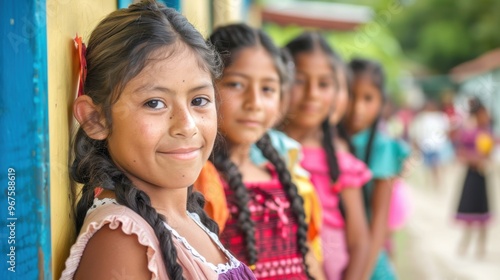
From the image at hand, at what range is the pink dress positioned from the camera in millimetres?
3039

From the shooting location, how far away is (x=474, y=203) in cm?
805

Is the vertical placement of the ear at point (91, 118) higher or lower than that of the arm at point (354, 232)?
higher

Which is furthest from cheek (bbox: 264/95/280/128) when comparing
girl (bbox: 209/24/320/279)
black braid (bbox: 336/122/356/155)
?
black braid (bbox: 336/122/356/155)

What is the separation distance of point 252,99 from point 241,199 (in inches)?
12.6

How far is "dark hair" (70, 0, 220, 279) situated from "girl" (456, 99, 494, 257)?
6547 mm

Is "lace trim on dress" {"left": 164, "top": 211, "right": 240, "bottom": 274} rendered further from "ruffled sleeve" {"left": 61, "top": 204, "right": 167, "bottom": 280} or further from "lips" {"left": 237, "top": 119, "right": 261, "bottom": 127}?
"lips" {"left": 237, "top": 119, "right": 261, "bottom": 127}

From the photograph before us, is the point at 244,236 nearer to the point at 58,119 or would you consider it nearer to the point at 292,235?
the point at 292,235

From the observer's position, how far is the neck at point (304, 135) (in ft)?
10.3

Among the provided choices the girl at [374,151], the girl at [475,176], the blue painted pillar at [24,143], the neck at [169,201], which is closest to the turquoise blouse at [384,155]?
the girl at [374,151]

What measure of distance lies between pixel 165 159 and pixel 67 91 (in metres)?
0.24

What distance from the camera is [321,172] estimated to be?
3.05 meters

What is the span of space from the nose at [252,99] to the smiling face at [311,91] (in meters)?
0.77

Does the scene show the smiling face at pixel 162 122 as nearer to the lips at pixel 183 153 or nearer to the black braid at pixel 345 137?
the lips at pixel 183 153

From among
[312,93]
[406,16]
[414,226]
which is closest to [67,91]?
[312,93]
